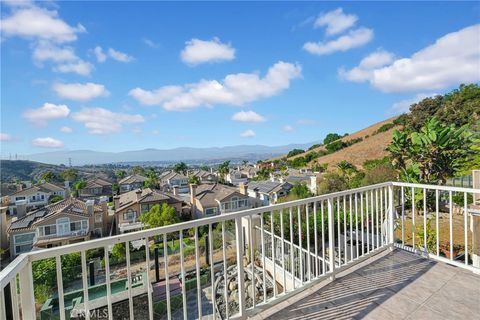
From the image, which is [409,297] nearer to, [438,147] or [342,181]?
[438,147]

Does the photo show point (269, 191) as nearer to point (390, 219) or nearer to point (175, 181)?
point (390, 219)

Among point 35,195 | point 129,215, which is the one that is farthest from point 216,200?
point 35,195

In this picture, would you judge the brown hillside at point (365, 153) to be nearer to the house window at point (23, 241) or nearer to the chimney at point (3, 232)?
the house window at point (23, 241)

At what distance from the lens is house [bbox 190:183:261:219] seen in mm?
24984

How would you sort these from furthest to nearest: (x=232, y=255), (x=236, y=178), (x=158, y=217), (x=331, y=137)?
(x=331, y=137), (x=236, y=178), (x=158, y=217), (x=232, y=255)

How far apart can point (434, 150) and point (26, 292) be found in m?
14.1

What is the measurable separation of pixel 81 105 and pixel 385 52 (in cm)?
2935

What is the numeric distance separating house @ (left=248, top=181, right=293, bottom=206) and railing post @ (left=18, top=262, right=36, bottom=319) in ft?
76.0

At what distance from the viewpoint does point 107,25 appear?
969 cm

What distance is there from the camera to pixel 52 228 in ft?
65.4

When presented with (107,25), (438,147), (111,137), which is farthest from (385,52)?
(111,137)

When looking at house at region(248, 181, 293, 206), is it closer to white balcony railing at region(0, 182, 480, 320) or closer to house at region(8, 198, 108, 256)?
house at region(8, 198, 108, 256)

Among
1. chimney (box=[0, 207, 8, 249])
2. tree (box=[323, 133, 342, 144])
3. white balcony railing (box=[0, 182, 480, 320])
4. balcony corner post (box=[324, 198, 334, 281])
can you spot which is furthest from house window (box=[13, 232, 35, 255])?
tree (box=[323, 133, 342, 144])

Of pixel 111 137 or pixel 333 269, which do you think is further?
pixel 111 137
